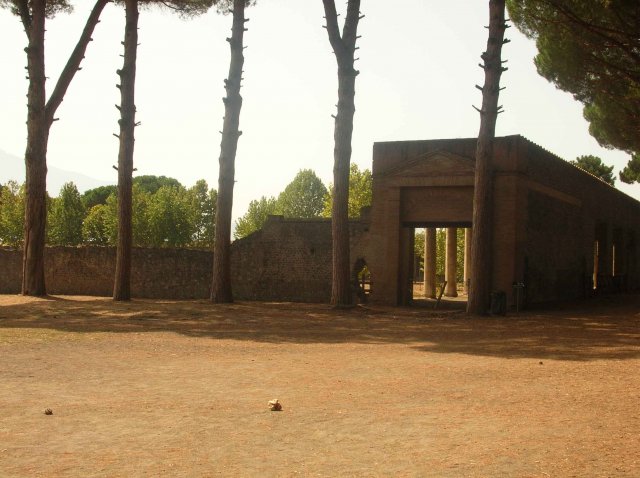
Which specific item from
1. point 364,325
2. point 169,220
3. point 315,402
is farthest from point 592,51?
point 169,220

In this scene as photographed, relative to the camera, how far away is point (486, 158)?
73.4 ft

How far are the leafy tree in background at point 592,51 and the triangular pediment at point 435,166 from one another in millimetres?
4718

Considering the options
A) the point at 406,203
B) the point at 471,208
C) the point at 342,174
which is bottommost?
the point at 471,208

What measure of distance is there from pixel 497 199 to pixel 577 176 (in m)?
8.61

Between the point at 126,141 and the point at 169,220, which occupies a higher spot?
the point at 169,220

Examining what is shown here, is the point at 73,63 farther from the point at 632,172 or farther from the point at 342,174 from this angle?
the point at 632,172

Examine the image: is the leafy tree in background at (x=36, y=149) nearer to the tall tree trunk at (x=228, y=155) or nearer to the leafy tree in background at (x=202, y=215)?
the tall tree trunk at (x=228, y=155)

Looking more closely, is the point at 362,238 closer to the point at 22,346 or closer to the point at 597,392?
the point at 22,346

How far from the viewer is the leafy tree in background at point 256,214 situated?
8225 cm

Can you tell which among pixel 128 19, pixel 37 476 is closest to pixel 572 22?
pixel 128 19

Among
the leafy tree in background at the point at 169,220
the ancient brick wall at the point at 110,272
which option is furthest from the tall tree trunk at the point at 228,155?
the leafy tree in background at the point at 169,220

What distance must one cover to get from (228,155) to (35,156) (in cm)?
634

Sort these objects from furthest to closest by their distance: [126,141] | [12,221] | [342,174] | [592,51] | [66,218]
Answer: [66,218] → [12,221] → [126,141] → [592,51] → [342,174]

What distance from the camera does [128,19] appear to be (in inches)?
1044
